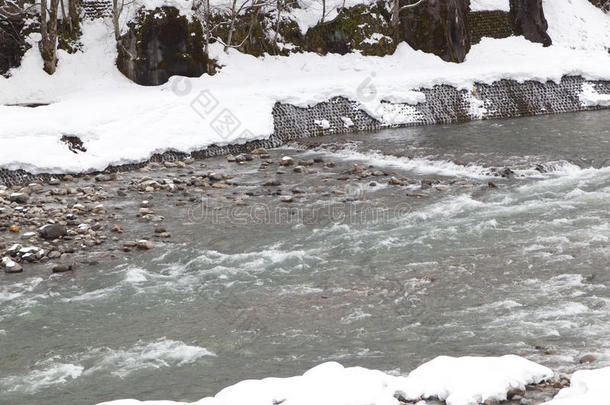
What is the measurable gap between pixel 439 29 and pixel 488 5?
10.4ft

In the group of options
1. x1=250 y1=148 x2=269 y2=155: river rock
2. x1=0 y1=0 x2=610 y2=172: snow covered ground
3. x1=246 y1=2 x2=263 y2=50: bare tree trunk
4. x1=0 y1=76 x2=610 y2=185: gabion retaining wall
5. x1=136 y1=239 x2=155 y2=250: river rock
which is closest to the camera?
x1=136 y1=239 x2=155 y2=250: river rock

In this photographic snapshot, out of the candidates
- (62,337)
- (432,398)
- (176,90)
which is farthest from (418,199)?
(176,90)

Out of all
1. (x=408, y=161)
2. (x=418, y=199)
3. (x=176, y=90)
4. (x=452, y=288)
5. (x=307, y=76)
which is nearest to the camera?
(x=452, y=288)

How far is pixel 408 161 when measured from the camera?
568 inches

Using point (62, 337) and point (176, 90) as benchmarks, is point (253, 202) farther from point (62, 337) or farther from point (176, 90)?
point (176, 90)

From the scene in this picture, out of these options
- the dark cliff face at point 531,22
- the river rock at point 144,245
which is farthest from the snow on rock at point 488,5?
the river rock at point 144,245

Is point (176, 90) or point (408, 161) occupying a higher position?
point (176, 90)

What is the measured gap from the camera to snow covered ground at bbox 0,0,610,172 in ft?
50.2

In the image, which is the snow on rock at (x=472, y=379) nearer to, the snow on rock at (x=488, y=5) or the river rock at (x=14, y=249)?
the river rock at (x=14, y=249)

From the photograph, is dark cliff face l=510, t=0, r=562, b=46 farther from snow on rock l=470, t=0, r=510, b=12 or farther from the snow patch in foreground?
the snow patch in foreground

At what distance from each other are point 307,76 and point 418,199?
33.3 feet

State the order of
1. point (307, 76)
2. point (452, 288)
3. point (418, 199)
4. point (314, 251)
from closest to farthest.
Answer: point (452, 288)
point (314, 251)
point (418, 199)
point (307, 76)

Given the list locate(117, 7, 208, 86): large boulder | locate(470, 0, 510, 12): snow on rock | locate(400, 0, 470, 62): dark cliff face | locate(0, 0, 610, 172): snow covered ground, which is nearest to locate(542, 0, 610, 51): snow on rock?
locate(0, 0, 610, 172): snow covered ground

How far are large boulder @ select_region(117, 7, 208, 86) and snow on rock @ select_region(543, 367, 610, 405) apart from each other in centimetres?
1642
